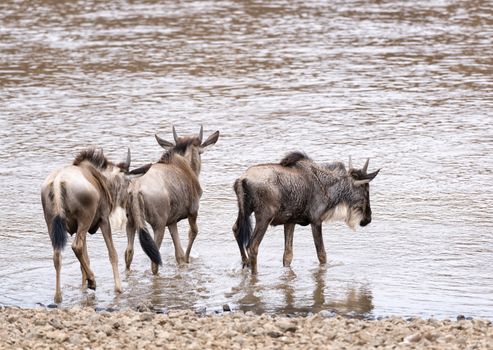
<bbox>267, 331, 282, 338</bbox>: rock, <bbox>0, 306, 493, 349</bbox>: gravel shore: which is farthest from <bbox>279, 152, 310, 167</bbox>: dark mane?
<bbox>267, 331, 282, 338</bbox>: rock

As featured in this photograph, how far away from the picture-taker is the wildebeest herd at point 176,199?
11.0 metres

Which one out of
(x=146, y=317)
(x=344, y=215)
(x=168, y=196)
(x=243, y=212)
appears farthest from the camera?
(x=344, y=215)

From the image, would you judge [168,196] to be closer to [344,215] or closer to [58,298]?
[58,298]

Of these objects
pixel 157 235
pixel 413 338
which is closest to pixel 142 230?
pixel 157 235

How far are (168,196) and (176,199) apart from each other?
210mm

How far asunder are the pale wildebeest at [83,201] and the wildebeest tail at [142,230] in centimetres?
14

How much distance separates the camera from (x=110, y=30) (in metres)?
30.2

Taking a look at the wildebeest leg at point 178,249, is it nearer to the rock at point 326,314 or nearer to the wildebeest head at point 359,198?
the wildebeest head at point 359,198

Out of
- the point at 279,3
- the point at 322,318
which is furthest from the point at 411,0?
the point at 322,318

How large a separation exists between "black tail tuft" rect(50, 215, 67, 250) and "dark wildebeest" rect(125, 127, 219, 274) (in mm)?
1018

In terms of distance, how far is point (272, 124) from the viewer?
19531mm

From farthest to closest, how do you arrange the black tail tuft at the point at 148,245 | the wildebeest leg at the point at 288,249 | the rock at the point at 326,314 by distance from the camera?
the wildebeest leg at the point at 288,249
the black tail tuft at the point at 148,245
the rock at the point at 326,314

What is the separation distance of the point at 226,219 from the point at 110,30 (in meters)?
17.0

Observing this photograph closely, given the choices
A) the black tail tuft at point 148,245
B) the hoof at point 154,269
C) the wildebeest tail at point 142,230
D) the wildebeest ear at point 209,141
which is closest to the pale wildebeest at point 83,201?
the wildebeest tail at point 142,230
